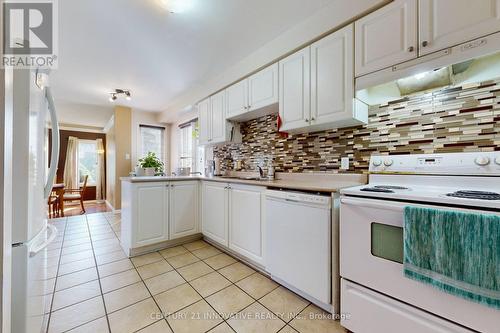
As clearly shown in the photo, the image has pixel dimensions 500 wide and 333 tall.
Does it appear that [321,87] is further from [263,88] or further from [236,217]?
[236,217]

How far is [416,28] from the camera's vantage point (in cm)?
125

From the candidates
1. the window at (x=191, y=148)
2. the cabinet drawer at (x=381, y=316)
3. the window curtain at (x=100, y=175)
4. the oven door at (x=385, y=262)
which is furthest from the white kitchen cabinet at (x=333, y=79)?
the window curtain at (x=100, y=175)

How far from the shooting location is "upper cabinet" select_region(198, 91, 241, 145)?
2.80 metres

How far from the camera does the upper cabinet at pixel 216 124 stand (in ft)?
9.19

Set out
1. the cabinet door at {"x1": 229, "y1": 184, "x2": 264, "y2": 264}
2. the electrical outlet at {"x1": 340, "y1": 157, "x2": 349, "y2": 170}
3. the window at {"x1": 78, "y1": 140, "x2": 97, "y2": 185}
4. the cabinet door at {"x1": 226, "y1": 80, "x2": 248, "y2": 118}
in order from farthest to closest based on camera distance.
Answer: the window at {"x1": 78, "y1": 140, "x2": 97, "y2": 185}, the cabinet door at {"x1": 226, "y1": 80, "x2": 248, "y2": 118}, the cabinet door at {"x1": 229, "y1": 184, "x2": 264, "y2": 264}, the electrical outlet at {"x1": 340, "y1": 157, "x2": 349, "y2": 170}

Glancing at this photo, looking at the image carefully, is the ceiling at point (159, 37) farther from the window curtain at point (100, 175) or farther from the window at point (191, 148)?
the window curtain at point (100, 175)

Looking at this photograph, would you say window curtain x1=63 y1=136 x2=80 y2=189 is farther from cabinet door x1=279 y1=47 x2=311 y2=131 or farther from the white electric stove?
the white electric stove

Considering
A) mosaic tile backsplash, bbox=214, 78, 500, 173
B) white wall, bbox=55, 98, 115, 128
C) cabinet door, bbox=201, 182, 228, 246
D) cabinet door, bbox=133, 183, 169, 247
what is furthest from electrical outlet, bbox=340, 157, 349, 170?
white wall, bbox=55, 98, 115, 128

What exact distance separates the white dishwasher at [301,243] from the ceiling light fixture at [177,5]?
1.66m

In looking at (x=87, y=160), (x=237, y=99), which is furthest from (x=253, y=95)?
(x=87, y=160)

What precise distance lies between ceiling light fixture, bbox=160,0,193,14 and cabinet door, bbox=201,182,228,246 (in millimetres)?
1651

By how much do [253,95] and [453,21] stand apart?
5.38 feet

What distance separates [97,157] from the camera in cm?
643

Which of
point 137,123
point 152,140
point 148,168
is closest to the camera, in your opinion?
point 148,168
